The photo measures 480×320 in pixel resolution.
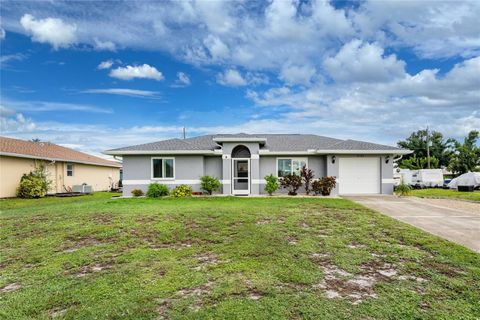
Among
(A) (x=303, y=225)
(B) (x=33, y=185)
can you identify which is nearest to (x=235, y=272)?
(A) (x=303, y=225)

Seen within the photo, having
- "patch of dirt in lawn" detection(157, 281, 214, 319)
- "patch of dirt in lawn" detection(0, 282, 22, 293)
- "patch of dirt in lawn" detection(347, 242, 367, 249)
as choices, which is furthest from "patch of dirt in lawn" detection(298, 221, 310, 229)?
"patch of dirt in lawn" detection(0, 282, 22, 293)

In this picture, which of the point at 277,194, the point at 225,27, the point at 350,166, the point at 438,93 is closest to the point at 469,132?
the point at 438,93

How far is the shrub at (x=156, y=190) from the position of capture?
1712 centimetres

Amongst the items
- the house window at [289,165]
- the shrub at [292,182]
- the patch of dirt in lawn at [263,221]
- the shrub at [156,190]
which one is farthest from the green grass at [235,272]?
the house window at [289,165]

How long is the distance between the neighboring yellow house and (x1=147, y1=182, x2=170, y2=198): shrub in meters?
9.66

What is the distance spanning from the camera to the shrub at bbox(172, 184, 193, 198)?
17.4 meters

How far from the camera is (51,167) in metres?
23.0

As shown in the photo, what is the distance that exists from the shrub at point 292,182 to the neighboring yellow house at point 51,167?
17691 mm

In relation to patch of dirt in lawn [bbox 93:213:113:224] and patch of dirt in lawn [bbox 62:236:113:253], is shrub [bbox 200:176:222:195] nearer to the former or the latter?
patch of dirt in lawn [bbox 93:213:113:224]

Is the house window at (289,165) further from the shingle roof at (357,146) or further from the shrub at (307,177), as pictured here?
the shingle roof at (357,146)

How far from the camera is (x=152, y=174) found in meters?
18.4

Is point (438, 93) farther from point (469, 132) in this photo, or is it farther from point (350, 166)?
point (469, 132)

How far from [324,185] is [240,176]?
532 centimetres

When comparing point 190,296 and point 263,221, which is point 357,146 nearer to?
point 263,221
